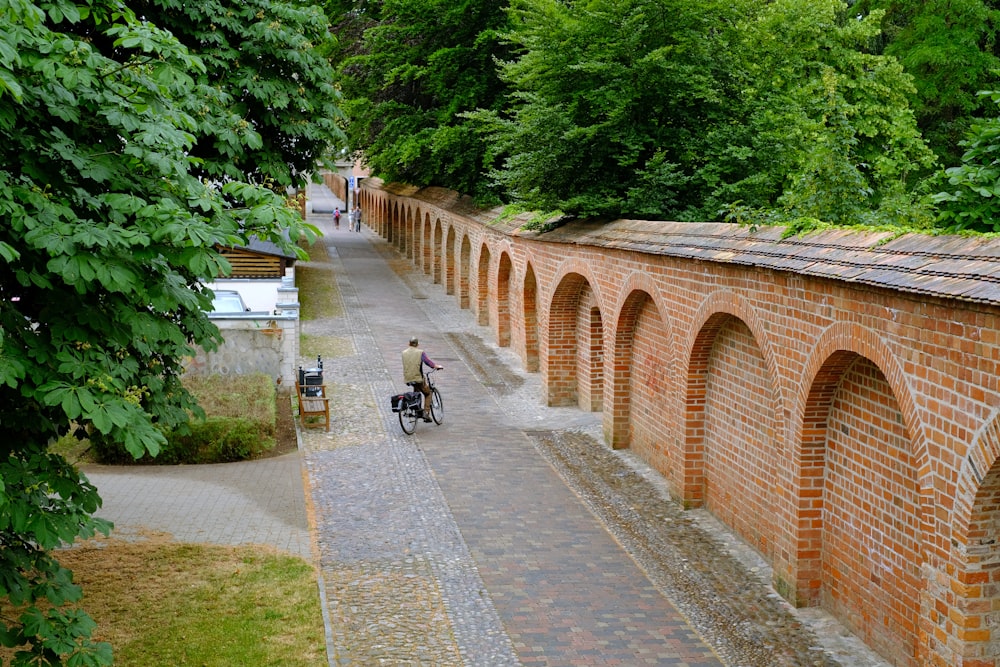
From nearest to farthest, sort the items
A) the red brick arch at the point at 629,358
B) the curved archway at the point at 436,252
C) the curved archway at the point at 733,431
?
1. the curved archway at the point at 733,431
2. the red brick arch at the point at 629,358
3. the curved archway at the point at 436,252

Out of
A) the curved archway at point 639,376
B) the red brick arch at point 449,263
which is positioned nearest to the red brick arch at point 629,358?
the curved archway at point 639,376

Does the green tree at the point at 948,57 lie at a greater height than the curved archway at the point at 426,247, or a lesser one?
greater

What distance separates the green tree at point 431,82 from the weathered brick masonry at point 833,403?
1482cm

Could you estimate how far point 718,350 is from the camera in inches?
512

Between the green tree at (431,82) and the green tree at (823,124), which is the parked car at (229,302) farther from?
the green tree at (823,124)

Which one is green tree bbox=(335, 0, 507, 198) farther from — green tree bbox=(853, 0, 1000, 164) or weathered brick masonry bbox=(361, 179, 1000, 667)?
weathered brick masonry bbox=(361, 179, 1000, 667)

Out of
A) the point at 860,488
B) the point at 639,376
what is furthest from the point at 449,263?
the point at 860,488

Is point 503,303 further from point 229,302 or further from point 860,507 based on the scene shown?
point 860,507

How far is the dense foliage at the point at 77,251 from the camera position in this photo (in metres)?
6.46

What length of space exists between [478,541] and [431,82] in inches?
881

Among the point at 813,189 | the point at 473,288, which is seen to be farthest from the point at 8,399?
the point at 473,288

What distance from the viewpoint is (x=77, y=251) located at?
6504 mm

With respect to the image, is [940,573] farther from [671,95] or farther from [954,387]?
[671,95]

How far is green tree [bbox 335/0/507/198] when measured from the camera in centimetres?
3127
